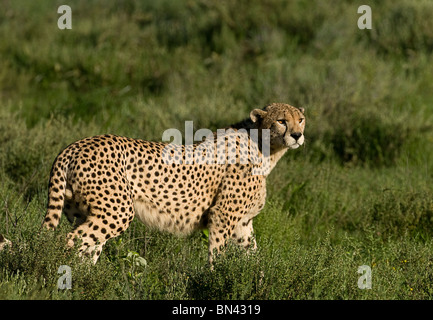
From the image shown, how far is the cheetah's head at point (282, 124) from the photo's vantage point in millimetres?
4445

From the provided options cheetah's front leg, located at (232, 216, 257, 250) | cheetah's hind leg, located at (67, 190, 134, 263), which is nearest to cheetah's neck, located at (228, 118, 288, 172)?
cheetah's front leg, located at (232, 216, 257, 250)

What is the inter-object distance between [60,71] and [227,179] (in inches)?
194

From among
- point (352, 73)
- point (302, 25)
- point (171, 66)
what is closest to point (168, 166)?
point (352, 73)

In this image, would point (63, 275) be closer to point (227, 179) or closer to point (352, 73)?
point (227, 179)

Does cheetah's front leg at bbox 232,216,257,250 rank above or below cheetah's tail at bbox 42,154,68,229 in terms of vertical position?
below

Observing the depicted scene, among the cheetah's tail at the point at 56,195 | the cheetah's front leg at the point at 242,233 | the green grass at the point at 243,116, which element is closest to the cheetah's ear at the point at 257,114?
the cheetah's front leg at the point at 242,233

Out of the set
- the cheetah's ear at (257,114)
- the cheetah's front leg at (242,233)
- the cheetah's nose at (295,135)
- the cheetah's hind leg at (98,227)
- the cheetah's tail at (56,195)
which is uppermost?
the cheetah's ear at (257,114)

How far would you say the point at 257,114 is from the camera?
4617 millimetres

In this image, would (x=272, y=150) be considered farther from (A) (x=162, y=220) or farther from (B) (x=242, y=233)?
(A) (x=162, y=220)

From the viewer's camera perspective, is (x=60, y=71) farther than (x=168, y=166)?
Yes

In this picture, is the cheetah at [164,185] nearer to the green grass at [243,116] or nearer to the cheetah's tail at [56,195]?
the cheetah's tail at [56,195]

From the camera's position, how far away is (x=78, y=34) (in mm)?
9859

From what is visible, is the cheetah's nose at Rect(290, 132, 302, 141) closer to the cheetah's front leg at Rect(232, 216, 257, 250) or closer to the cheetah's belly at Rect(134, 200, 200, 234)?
the cheetah's front leg at Rect(232, 216, 257, 250)

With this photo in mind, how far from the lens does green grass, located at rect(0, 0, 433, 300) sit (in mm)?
3854
